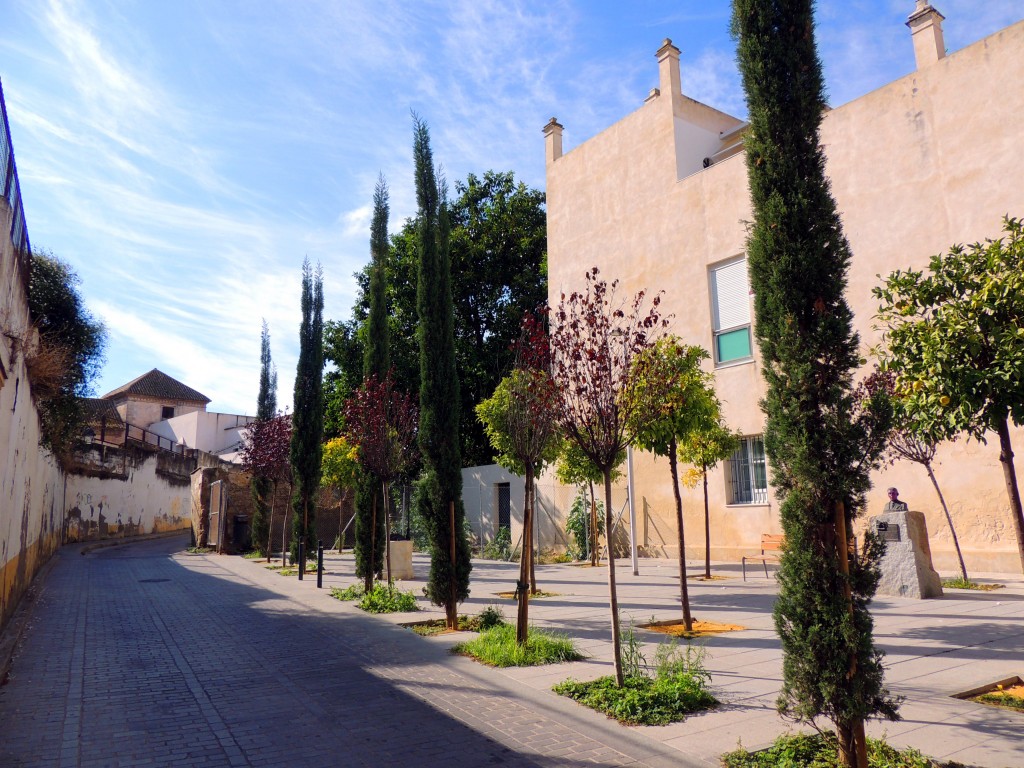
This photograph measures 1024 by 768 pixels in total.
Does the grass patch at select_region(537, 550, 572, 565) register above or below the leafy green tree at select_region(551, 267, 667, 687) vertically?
below

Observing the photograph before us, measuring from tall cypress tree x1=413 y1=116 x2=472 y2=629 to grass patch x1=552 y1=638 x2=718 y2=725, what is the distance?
390cm

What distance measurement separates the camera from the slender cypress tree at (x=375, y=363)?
14102 mm

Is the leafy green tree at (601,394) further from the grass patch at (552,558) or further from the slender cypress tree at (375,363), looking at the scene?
the grass patch at (552,558)

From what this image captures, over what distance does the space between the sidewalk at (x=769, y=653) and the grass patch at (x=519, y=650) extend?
250 mm

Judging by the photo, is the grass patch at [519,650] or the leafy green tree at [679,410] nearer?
the grass patch at [519,650]

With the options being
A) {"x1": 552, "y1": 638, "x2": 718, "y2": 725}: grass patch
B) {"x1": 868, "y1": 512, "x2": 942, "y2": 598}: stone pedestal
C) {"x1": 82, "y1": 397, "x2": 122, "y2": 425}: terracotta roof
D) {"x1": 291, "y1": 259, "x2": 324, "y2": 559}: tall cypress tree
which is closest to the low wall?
{"x1": 82, "y1": 397, "x2": 122, "y2": 425}: terracotta roof

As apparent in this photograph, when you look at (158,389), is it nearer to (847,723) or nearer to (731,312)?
(731,312)

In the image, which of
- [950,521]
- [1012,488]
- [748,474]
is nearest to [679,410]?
[1012,488]

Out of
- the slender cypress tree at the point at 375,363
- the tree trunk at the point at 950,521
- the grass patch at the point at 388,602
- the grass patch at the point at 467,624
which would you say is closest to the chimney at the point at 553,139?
the slender cypress tree at the point at 375,363

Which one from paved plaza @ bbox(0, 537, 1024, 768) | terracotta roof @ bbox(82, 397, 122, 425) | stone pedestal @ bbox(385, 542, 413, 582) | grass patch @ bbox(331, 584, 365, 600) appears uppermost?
terracotta roof @ bbox(82, 397, 122, 425)

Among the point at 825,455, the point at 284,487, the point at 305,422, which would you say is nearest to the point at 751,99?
the point at 825,455

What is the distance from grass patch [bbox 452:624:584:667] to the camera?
7.59 meters

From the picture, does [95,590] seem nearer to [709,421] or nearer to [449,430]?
[449,430]

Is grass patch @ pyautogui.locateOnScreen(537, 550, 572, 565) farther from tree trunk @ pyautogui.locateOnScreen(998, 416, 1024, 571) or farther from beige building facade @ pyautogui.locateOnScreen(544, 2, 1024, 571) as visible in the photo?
tree trunk @ pyautogui.locateOnScreen(998, 416, 1024, 571)
